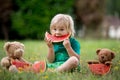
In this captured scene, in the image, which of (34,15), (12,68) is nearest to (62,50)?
(12,68)

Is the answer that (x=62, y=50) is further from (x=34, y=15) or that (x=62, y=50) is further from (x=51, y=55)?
(x=34, y=15)

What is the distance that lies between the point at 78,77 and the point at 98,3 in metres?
13.8

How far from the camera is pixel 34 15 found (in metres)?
17.9

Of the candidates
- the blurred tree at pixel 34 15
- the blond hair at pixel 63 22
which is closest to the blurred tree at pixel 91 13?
the blurred tree at pixel 34 15

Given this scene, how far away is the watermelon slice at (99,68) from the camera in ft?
21.6

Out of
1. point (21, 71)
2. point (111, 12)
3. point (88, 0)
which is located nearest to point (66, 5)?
point (88, 0)

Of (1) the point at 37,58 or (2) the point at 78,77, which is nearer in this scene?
(2) the point at 78,77

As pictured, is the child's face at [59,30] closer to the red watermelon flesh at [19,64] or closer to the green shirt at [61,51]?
the green shirt at [61,51]

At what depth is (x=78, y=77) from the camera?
6234 millimetres

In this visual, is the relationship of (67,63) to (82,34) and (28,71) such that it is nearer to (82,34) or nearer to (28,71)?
(28,71)

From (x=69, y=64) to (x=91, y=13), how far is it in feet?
44.3

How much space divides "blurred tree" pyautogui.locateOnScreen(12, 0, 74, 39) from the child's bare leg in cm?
1101

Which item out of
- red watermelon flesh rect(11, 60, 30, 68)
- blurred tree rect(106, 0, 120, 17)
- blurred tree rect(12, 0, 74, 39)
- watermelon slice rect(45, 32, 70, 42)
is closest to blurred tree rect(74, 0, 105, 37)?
blurred tree rect(12, 0, 74, 39)

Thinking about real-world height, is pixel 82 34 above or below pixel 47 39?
below
